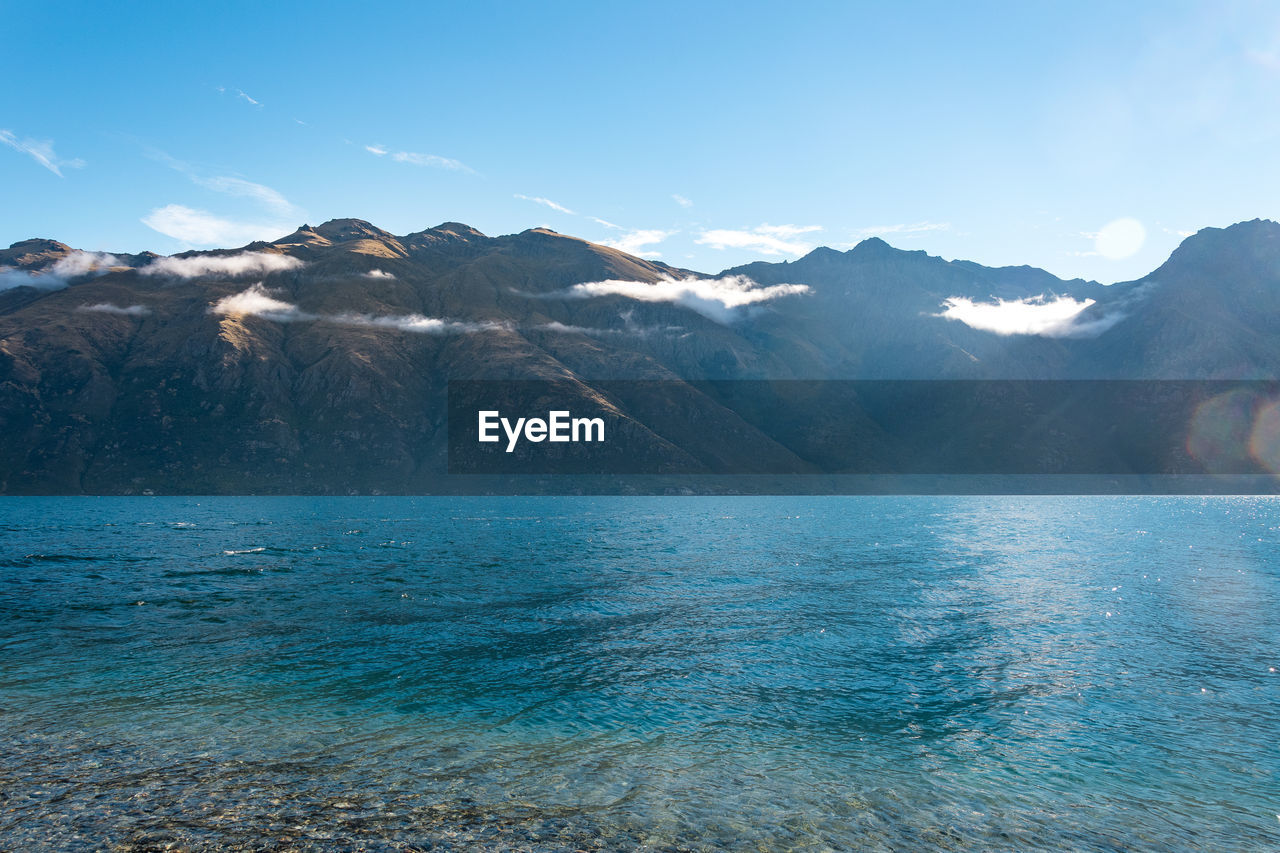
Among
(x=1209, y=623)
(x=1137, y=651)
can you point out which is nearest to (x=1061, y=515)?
(x=1209, y=623)

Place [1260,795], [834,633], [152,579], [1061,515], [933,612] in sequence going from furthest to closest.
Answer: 1. [1061,515]
2. [152,579]
3. [933,612]
4. [834,633]
5. [1260,795]

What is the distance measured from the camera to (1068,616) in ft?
161

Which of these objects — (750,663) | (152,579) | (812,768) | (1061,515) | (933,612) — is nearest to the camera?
(812,768)

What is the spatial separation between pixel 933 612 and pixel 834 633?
11.7 meters

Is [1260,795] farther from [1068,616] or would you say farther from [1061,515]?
[1061,515]

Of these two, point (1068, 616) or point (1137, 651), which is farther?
point (1068, 616)

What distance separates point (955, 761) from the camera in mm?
23141

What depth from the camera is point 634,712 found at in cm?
2761

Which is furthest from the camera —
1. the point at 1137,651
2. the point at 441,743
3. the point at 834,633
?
the point at 834,633

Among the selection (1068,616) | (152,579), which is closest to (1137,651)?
(1068,616)

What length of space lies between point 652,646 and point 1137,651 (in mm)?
26986

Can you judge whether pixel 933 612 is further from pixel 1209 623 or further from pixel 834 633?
pixel 1209 623

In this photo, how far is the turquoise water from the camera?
59.6 feet

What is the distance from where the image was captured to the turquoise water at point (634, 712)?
59.6 ft
